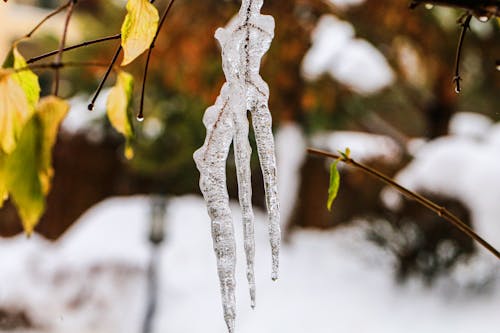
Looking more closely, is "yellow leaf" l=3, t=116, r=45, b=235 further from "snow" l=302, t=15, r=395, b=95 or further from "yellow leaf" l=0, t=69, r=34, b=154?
"snow" l=302, t=15, r=395, b=95

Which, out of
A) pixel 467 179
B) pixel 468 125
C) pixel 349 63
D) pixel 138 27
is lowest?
pixel 138 27

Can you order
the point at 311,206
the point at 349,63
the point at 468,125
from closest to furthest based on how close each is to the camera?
the point at 349,63
the point at 468,125
the point at 311,206

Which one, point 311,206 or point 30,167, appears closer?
point 30,167

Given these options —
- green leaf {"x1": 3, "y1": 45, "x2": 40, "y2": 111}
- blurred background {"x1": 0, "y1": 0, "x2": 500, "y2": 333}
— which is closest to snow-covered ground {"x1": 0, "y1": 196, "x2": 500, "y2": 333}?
blurred background {"x1": 0, "y1": 0, "x2": 500, "y2": 333}

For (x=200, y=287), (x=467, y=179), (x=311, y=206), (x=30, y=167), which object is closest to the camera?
(x=30, y=167)

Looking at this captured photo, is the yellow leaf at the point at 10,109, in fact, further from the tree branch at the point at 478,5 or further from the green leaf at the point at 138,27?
the tree branch at the point at 478,5

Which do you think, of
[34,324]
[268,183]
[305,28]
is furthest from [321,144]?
[268,183]

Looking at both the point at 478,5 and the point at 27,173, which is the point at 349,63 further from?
the point at 27,173

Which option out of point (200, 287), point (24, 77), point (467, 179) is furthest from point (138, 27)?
point (200, 287)
